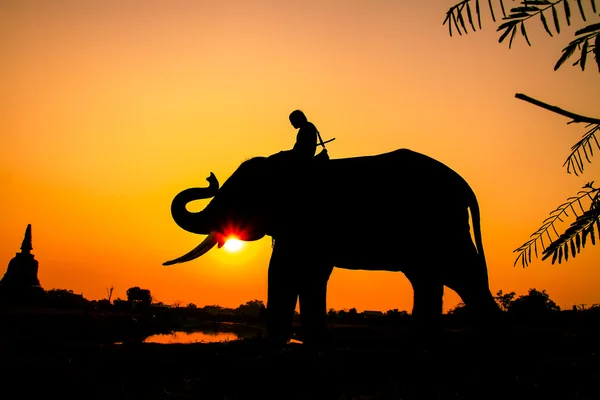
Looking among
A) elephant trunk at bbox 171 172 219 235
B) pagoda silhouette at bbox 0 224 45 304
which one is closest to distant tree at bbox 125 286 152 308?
pagoda silhouette at bbox 0 224 45 304

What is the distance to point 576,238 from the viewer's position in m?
1.56

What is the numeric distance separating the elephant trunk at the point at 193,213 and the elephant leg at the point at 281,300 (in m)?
2.33

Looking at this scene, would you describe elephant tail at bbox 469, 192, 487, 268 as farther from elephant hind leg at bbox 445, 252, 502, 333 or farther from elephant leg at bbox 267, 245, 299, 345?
elephant leg at bbox 267, 245, 299, 345

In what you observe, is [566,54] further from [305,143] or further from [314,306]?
[305,143]

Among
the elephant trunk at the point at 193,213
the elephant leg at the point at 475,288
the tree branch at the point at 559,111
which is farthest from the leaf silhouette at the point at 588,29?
the elephant trunk at the point at 193,213

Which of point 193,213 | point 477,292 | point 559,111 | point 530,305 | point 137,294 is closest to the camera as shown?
point 559,111

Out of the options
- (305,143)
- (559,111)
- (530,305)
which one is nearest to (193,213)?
(305,143)

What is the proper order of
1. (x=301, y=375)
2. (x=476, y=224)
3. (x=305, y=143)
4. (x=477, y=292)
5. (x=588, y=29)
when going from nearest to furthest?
(x=588, y=29) < (x=301, y=375) < (x=477, y=292) < (x=476, y=224) < (x=305, y=143)

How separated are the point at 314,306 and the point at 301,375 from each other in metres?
2.38

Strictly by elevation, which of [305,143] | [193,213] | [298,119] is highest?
[298,119]

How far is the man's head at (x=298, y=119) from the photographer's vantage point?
10828 mm

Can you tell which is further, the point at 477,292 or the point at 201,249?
the point at 201,249

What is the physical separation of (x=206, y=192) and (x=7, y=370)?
17.5ft

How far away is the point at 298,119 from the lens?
427 inches
